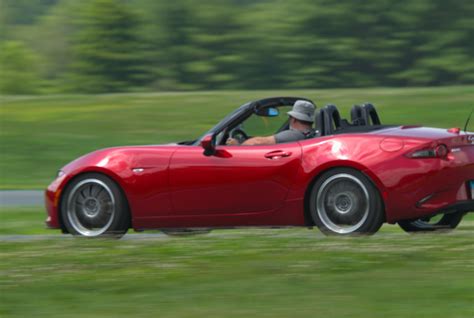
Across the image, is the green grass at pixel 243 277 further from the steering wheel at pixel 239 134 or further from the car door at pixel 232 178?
the steering wheel at pixel 239 134

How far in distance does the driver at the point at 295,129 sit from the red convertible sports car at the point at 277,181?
0.11 m

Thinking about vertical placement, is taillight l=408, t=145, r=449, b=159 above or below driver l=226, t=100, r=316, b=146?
below

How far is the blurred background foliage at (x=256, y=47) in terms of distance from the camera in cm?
7112

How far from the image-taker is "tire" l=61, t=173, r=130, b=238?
30.2 feet

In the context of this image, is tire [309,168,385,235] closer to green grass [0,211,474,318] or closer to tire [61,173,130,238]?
green grass [0,211,474,318]

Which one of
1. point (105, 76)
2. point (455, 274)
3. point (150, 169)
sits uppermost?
point (105, 76)

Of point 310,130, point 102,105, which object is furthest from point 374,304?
point 102,105

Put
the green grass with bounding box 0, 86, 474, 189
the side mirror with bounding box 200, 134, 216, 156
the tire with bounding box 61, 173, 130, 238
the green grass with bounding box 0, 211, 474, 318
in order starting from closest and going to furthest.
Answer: the green grass with bounding box 0, 211, 474, 318
the side mirror with bounding box 200, 134, 216, 156
the tire with bounding box 61, 173, 130, 238
the green grass with bounding box 0, 86, 474, 189

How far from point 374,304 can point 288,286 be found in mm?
731

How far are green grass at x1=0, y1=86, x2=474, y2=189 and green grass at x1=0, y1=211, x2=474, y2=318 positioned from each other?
429 inches

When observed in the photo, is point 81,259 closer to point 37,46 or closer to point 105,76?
point 105,76

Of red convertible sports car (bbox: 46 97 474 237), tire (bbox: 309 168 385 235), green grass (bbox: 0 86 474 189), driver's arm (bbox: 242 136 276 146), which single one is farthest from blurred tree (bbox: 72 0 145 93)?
tire (bbox: 309 168 385 235)

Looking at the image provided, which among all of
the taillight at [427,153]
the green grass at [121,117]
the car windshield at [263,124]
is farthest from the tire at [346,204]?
the green grass at [121,117]

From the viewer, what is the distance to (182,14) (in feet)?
283
